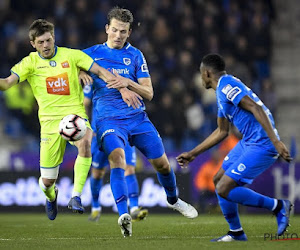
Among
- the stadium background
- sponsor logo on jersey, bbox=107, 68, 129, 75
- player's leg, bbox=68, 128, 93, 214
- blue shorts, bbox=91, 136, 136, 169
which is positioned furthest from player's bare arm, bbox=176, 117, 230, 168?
the stadium background

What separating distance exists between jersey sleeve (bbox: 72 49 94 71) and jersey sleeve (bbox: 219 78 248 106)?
1778 mm

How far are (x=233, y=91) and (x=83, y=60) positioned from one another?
204 cm

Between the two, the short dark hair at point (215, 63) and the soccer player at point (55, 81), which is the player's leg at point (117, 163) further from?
the short dark hair at point (215, 63)

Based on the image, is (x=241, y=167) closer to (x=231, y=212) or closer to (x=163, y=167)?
(x=231, y=212)

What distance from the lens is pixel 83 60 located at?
836 cm

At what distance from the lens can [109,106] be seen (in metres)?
8.28

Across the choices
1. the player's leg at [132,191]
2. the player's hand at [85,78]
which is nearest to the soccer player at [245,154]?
the player's hand at [85,78]

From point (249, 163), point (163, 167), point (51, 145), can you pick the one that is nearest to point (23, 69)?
point (51, 145)

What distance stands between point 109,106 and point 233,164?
178cm

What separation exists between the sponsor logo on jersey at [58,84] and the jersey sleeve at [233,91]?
6.64 feet

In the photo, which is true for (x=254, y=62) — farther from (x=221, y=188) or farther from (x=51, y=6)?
(x=221, y=188)

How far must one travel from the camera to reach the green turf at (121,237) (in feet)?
22.5

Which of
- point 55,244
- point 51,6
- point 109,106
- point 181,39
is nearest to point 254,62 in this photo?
A: point 181,39

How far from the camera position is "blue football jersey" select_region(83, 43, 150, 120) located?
27.2 ft
